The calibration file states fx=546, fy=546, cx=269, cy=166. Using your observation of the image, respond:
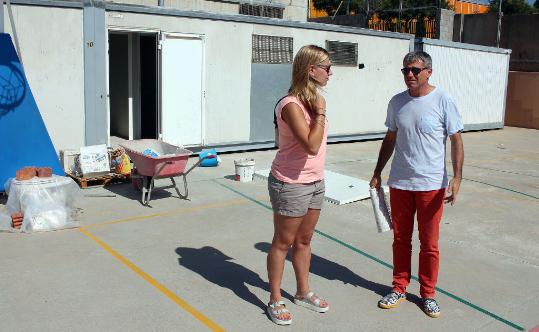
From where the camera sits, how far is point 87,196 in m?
7.44

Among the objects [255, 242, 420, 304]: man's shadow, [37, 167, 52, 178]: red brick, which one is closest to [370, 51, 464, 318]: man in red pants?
[255, 242, 420, 304]: man's shadow

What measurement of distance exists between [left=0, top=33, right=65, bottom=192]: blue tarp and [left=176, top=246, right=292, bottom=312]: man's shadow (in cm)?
301

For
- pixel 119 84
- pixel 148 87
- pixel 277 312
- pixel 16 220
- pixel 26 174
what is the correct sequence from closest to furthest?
1. pixel 277 312
2. pixel 16 220
3. pixel 26 174
4. pixel 148 87
5. pixel 119 84

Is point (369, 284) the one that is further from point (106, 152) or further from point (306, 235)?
point (106, 152)

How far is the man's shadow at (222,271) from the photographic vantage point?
4.43 m

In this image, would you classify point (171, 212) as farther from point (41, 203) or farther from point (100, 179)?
point (100, 179)

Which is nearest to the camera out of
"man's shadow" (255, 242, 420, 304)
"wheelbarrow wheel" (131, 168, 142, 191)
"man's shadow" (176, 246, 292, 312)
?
"man's shadow" (176, 246, 292, 312)

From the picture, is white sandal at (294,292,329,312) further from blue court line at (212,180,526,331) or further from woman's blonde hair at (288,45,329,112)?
woman's blonde hair at (288,45,329,112)

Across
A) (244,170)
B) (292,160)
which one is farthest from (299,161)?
(244,170)

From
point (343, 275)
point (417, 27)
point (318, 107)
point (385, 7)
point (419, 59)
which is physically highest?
point (385, 7)

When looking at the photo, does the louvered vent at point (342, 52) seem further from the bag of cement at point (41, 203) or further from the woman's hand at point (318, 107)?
the woman's hand at point (318, 107)

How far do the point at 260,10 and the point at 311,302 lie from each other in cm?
1454

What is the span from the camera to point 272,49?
38.4 ft

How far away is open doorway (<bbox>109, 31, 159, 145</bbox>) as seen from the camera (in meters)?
12.0
